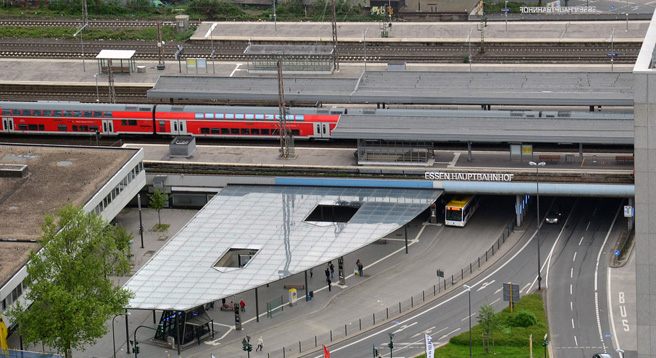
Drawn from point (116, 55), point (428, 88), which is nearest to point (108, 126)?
point (116, 55)

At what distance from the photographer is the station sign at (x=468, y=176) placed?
126 m

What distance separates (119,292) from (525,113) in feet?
187

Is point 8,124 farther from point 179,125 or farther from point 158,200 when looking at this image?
point 158,200

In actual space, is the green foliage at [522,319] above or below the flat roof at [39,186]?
below

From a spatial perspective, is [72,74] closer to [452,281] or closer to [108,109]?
[108,109]

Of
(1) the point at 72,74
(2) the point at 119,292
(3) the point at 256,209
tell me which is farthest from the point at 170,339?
(1) the point at 72,74

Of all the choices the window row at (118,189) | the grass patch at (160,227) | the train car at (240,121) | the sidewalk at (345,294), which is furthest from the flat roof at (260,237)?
the train car at (240,121)

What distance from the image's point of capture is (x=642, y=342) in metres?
67.4

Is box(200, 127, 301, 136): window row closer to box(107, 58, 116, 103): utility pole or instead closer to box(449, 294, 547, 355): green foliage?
box(107, 58, 116, 103): utility pole

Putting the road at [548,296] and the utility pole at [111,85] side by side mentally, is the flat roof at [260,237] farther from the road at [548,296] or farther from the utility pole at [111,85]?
the utility pole at [111,85]

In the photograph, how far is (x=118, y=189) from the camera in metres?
126

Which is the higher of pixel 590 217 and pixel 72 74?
pixel 72 74

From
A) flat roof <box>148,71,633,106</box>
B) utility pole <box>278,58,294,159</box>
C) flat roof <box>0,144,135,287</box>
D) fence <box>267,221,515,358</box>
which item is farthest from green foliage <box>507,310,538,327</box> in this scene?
flat roof <box>148,71,633,106</box>

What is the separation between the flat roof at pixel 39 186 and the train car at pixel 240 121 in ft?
60.9
